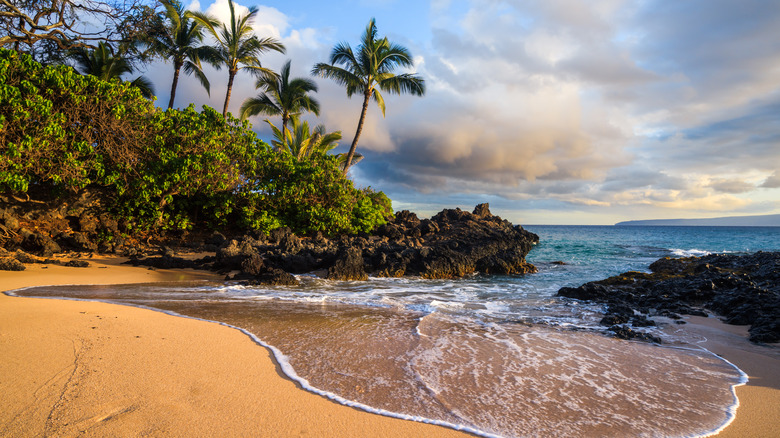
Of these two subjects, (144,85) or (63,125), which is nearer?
(63,125)

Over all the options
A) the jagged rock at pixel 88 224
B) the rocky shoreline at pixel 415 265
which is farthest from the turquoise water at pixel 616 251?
the jagged rock at pixel 88 224

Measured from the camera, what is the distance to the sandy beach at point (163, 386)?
8.75ft

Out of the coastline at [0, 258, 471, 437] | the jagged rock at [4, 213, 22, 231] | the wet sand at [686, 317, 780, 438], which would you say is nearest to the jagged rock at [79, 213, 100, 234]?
the jagged rock at [4, 213, 22, 231]

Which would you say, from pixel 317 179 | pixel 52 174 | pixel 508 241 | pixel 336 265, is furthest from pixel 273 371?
pixel 508 241

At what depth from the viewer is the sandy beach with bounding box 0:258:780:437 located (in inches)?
105

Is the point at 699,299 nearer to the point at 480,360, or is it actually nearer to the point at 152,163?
the point at 480,360

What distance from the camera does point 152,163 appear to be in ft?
43.7

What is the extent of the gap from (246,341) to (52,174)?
10.2 m

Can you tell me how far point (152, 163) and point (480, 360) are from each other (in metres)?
13.1

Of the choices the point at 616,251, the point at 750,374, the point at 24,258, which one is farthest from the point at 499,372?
the point at 616,251

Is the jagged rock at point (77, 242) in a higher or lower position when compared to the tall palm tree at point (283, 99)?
lower

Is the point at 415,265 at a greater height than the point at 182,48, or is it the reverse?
the point at 182,48

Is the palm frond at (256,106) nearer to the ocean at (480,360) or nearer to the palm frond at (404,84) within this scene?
the palm frond at (404,84)

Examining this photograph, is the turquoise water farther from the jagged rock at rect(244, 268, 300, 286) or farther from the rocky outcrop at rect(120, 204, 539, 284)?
the jagged rock at rect(244, 268, 300, 286)
